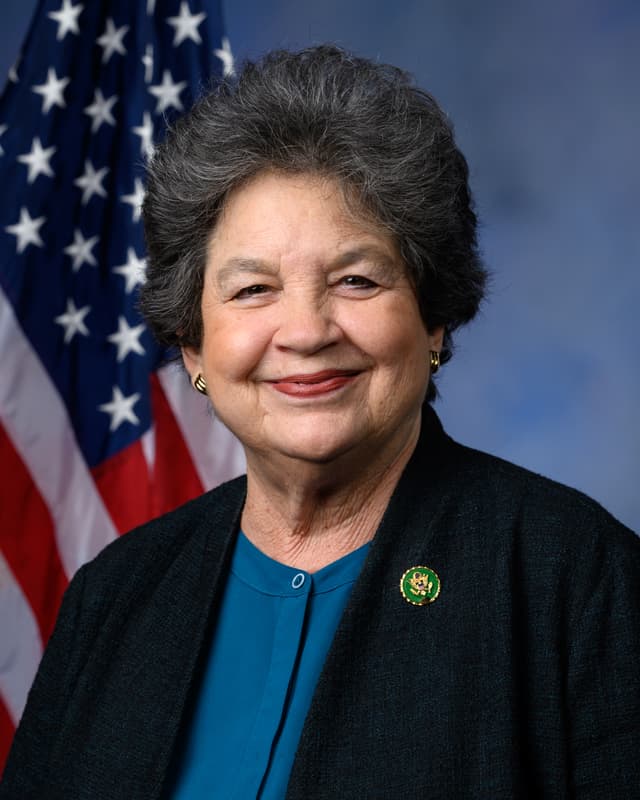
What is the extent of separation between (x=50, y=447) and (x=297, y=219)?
5.45ft

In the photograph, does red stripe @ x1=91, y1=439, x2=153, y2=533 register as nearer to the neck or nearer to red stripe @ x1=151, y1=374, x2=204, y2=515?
red stripe @ x1=151, y1=374, x2=204, y2=515

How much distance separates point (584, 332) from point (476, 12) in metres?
1.25

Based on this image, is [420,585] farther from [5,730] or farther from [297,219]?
[5,730]

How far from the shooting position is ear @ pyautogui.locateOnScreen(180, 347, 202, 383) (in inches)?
90.7

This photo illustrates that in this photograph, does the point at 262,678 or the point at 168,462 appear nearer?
the point at 262,678

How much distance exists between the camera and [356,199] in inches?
79.0

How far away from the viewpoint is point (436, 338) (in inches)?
86.0

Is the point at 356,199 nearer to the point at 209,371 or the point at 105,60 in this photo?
the point at 209,371

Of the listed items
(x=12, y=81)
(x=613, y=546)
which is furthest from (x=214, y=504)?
(x=12, y=81)

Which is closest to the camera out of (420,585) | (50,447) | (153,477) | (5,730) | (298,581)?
(420,585)

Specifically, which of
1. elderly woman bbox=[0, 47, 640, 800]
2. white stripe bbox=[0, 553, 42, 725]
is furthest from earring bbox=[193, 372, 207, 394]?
white stripe bbox=[0, 553, 42, 725]

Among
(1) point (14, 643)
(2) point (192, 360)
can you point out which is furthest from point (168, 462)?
(2) point (192, 360)

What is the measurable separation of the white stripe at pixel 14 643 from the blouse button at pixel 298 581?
58.1 inches

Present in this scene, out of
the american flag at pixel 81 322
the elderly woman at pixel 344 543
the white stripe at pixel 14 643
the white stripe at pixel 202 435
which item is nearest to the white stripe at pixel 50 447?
the american flag at pixel 81 322
